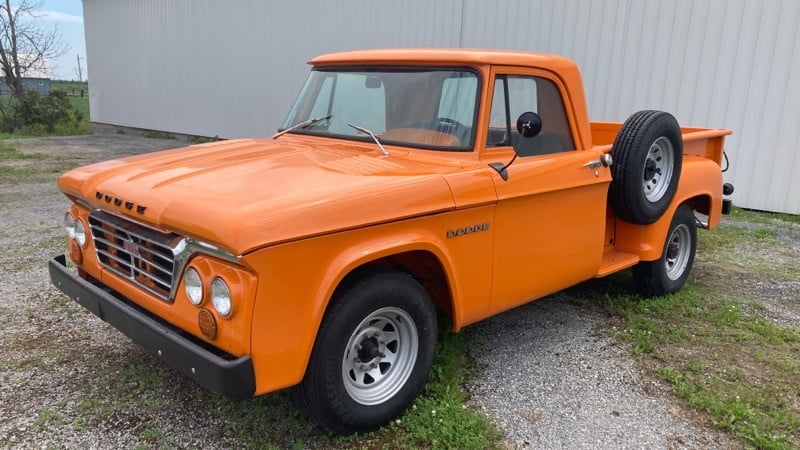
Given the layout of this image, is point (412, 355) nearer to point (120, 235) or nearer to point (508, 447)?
point (508, 447)

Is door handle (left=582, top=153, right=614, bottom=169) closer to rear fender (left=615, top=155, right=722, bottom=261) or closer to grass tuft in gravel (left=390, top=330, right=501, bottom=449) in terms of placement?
rear fender (left=615, top=155, right=722, bottom=261)

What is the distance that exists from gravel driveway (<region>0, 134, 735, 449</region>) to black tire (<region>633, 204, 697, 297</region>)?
48 cm

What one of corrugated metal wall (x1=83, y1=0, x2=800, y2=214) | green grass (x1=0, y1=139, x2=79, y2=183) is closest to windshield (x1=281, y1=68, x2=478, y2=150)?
corrugated metal wall (x1=83, y1=0, x2=800, y2=214)

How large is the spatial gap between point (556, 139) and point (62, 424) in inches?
131

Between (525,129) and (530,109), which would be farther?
(530,109)

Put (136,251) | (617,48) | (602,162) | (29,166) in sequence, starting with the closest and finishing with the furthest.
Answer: (136,251) < (602,162) < (617,48) < (29,166)

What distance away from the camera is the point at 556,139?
13.4 ft

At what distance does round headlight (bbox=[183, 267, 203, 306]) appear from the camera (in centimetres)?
270

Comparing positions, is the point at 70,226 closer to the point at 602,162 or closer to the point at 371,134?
the point at 371,134

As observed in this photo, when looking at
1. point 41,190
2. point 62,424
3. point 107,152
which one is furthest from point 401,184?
Answer: point 107,152

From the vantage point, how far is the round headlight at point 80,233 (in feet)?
11.6

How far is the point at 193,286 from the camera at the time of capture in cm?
273

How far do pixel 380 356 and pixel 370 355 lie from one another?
0.31 feet

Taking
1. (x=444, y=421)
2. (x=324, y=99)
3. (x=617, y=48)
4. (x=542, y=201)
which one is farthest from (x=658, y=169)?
(x=617, y=48)
